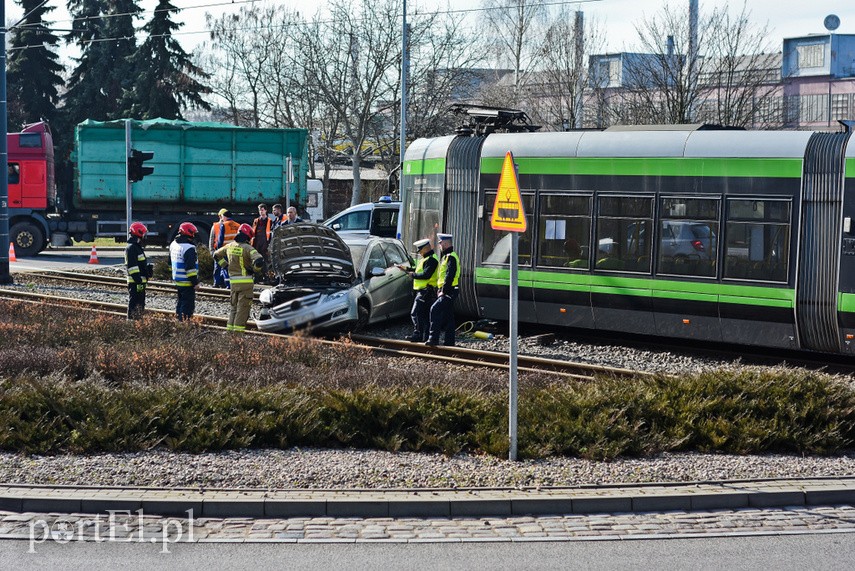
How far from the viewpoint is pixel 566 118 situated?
42.3 meters

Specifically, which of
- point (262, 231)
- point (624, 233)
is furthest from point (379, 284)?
point (262, 231)

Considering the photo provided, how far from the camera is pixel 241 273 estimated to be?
1645 cm

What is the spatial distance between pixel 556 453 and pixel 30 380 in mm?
5231

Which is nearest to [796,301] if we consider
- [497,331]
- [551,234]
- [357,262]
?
[551,234]

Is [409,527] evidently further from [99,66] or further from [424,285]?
[99,66]

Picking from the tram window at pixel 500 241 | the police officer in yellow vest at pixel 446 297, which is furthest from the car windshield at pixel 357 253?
the tram window at pixel 500 241

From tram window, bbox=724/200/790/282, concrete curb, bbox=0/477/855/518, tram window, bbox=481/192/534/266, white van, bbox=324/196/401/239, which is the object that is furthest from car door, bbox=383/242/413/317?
concrete curb, bbox=0/477/855/518

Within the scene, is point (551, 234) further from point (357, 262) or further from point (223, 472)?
point (223, 472)

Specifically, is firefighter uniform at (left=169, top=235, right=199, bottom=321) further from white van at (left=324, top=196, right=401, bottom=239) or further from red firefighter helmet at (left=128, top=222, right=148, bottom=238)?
white van at (left=324, top=196, right=401, bottom=239)

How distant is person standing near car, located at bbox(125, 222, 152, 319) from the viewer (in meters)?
17.1

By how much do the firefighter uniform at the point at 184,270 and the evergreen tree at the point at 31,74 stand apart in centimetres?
4140

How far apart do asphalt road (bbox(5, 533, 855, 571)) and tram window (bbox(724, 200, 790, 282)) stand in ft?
24.0

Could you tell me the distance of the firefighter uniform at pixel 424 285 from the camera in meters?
16.4

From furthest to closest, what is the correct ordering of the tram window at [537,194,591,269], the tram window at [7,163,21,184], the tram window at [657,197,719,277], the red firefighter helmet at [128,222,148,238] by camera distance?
the tram window at [7,163,21,184] → the red firefighter helmet at [128,222,148,238] → the tram window at [537,194,591,269] → the tram window at [657,197,719,277]
